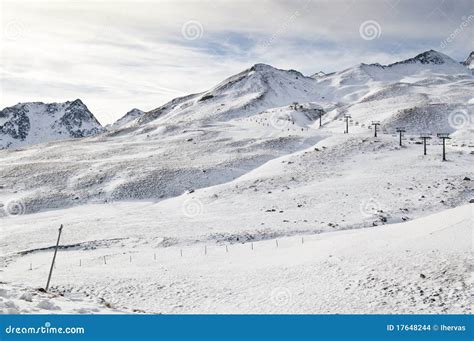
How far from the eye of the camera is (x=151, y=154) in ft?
283

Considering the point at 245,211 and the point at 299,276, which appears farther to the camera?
the point at 245,211

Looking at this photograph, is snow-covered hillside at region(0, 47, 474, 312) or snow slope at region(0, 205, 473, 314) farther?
snow-covered hillside at region(0, 47, 474, 312)

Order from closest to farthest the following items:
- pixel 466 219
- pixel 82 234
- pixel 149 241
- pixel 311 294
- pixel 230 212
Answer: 1. pixel 311 294
2. pixel 466 219
3. pixel 149 241
4. pixel 82 234
5. pixel 230 212

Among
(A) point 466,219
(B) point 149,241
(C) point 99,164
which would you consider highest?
(C) point 99,164

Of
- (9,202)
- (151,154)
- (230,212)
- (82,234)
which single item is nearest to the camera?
(82,234)

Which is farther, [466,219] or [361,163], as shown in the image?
[361,163]

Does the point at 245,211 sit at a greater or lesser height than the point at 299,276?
greater

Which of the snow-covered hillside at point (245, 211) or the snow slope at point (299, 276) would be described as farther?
the snow-covered hillside at point (245, 211)

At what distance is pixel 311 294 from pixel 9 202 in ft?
182
